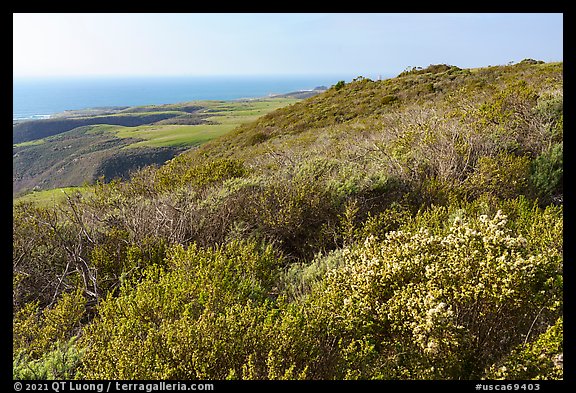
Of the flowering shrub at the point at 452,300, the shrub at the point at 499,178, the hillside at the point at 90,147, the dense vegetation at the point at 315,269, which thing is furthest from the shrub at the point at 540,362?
the hillside at the point at 90,147

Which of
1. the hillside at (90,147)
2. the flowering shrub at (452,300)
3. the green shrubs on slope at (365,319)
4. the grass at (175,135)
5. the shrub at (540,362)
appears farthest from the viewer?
the grass at (175,135)

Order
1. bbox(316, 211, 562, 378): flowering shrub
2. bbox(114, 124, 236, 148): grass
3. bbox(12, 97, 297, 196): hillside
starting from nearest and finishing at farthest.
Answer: bbox(316, 211, 562, 378): flowering shrub → bbox(12, 97, 297, 196): hillside → bbox(114, 124, 236, 148): grass

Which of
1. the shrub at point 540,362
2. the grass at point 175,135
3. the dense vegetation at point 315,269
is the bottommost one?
the shrub at point 540,362

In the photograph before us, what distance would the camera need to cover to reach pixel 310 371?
3.42 meters

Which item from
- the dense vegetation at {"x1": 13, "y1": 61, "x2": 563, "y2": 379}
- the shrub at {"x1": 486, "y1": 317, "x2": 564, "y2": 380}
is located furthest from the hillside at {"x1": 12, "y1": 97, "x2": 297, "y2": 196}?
the shrub at {"x1": 486, "y1": 317, "x2": 564, "y2": 380}

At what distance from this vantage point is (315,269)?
5.53 m

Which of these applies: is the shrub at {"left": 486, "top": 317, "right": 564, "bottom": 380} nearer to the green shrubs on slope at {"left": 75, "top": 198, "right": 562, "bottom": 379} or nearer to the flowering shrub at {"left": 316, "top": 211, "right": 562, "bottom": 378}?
the green shrubs on slope at {"left": 75, "top": 198, "right": 562, "bottom": 379}

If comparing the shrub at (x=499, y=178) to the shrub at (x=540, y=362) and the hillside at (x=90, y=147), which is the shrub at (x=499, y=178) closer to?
the shrub at (x=540, y=362)

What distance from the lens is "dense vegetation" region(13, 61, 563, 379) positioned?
11.2 ft

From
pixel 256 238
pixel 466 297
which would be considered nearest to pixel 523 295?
pixel 466 297

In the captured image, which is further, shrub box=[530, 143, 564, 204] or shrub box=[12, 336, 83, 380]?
shrub box=[530, 143, 564, 204]

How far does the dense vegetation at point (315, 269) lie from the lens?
341cm

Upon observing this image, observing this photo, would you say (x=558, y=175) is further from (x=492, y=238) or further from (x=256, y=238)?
(x=256, y=238)

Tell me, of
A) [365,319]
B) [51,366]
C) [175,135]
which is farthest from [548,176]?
[175,135]
